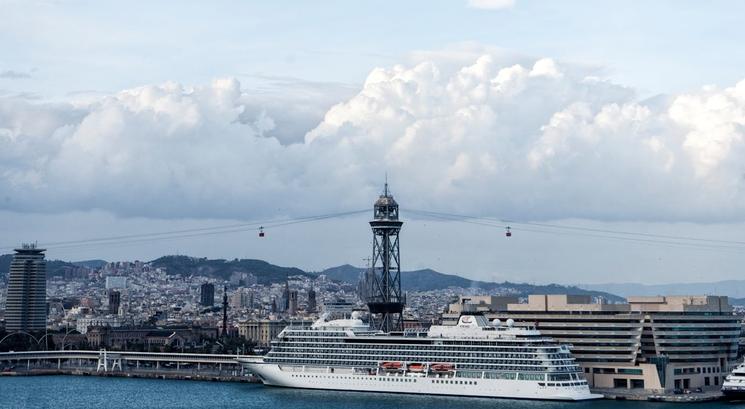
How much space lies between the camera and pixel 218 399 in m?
74.8

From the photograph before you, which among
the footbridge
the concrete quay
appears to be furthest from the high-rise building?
the concrete quay

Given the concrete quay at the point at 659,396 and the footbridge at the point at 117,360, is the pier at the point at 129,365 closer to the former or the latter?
the footbridge at the point at 117,360

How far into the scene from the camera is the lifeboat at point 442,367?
239 feet

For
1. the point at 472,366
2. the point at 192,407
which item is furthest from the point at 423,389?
the point at 192,407

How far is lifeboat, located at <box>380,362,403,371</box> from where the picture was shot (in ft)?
246

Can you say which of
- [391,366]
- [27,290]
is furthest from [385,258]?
[27,290]

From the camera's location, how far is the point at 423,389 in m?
73.1

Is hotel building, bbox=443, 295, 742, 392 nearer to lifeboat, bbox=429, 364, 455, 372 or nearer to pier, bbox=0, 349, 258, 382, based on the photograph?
lifeboat, bbox=429, 364, 455, 372

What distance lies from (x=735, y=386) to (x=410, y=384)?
68.4 ft

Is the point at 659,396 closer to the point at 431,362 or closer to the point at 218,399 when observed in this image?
the point at 431,362

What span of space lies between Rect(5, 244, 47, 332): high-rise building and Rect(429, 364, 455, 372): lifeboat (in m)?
107

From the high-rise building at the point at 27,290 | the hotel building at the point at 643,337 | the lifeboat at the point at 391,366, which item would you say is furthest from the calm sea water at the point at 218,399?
the high-rise building at the point at 27,290

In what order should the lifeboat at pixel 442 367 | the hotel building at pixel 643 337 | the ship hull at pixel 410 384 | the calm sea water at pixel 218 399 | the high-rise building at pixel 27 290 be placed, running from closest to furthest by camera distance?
1. the calm sea water at pixel 218 399
2. the ship hull at pixel 410 384
3. the lifeboat at pixel 442 367
4. the hotel building at pixel 643 337
5. the high-rise building at pixel 27 290

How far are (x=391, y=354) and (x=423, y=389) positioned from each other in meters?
3.92
